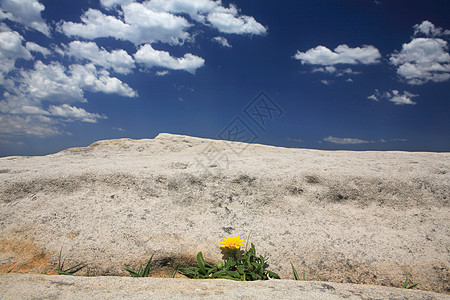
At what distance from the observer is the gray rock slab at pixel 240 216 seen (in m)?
2.50

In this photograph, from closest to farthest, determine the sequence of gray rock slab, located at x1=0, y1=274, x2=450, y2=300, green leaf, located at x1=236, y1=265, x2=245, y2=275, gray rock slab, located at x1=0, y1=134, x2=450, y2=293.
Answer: gray rock slab, located at x1=0, y1=274, x2=450, y2=300 → green leaf, located at x1=236, y1=265, x2=245, y2=275 → gray rock slab, located at x1=0, y1=134, x2=450, y2=293

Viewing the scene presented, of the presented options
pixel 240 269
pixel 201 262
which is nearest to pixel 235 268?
pixel 240 269

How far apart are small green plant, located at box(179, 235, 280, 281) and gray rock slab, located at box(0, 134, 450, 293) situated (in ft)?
0.37

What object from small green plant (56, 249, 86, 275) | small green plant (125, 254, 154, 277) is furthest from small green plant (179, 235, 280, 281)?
small green plant (56, 249, 86, 275)

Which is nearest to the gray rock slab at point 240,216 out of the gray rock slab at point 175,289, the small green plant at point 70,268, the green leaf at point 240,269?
the small green plant at point 70,268

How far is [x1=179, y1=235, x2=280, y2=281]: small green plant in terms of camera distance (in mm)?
2322

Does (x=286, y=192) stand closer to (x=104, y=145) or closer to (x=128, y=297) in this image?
(x=128, y=297)

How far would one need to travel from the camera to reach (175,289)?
1713mm

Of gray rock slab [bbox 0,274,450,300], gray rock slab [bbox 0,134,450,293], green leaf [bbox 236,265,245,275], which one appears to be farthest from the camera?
gray rock slab [bbox 0,134,450,293]

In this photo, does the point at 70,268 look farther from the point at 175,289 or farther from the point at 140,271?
the point at 175,289

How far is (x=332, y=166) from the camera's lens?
390cm

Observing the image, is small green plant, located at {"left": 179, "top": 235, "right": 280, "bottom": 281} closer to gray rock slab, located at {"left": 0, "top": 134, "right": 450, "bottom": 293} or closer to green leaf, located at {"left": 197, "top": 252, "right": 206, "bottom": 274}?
green leaf, located at {"left": 197, "top": 252, "right": 206, "bottom": 274}

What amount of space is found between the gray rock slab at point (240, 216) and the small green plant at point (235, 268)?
0.37 feet

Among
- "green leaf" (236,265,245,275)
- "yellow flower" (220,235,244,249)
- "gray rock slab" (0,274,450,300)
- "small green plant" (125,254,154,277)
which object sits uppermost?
"yellow flower" (220,235,244,249)
